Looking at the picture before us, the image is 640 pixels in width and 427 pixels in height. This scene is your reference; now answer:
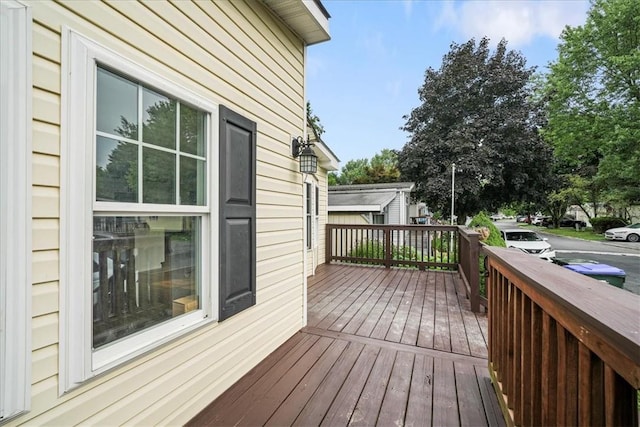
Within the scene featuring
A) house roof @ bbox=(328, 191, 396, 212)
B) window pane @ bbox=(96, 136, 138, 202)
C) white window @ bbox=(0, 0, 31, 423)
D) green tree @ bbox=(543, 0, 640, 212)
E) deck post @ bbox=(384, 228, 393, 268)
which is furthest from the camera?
green tree @ bbox=(543, 0, 640, 212)

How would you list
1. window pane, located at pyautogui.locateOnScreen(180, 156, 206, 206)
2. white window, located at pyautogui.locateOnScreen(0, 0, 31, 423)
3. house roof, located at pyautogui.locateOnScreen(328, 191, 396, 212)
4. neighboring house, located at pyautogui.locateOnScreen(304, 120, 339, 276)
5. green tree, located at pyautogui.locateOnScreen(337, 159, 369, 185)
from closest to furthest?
white window, located at pyautogui.locateOnScreen(0, 0, 31, 423)
window pane, located at pyautogui.locateOnScreen(180, 156, 206, 206)
neighboring house, located at pyautogui.locateOnScreen(304, 120, 339, 276)
house roof, located at pyautogui.locateOnScreen(328, 191, 396, 212)
green tree, located at pyautogui.locateOnScreen(337, 159, 369, 185)

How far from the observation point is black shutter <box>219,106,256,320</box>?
1920 millimetres

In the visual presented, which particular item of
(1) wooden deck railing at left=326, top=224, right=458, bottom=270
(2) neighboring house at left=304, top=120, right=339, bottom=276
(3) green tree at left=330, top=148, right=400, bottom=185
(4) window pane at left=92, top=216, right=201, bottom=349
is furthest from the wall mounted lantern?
(3) green tree at left=330, top=148, right=400, bottom=185

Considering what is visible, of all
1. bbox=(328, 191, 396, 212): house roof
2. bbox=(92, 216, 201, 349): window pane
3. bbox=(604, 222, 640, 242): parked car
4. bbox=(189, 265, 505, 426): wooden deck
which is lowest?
bbox=(189, 265, 505, 426): wooden deck

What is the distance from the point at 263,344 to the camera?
243 cm

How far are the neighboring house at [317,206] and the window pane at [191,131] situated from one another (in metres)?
3.46

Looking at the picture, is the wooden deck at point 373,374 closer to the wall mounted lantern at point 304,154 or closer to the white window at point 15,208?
the white window at point 15,208

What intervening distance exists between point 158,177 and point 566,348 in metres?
1.90

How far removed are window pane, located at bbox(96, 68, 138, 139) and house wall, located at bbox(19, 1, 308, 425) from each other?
0.14 metres

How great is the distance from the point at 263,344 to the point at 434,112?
16.6 metres

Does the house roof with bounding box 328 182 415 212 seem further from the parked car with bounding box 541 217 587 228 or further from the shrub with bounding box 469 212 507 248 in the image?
the parked car with bounding box 541 217 587 228

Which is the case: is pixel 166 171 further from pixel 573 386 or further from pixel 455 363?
pixel 455 363

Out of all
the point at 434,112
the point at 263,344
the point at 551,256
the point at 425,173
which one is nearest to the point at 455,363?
the point at 263,344

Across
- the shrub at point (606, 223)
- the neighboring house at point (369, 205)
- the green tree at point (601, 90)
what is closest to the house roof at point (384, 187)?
the neighboring house at point (369, 205)
